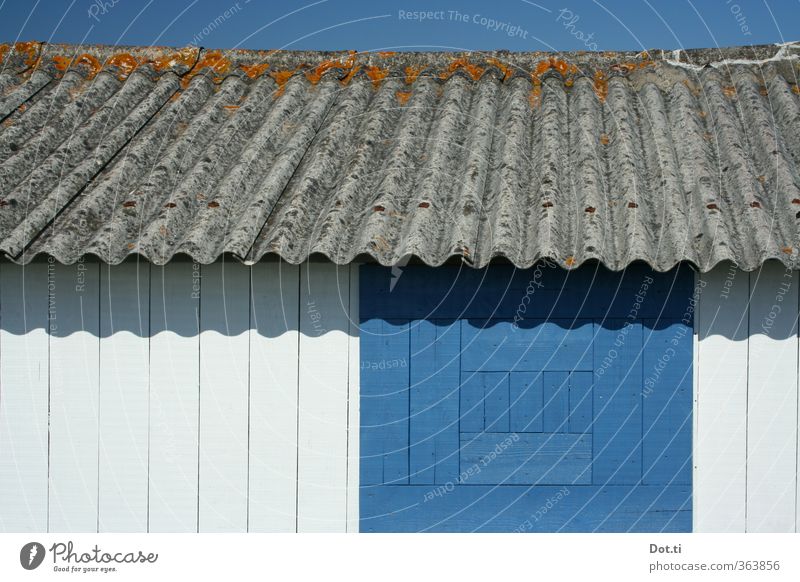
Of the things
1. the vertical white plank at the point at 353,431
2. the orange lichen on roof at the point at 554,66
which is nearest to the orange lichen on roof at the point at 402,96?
the orange lichen on roof at the point at 554,66

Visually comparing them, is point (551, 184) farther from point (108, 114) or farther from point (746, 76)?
point (108, 114)

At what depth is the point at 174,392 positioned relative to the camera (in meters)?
5.05

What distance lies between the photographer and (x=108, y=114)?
20.1 ft

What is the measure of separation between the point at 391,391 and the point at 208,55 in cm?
362

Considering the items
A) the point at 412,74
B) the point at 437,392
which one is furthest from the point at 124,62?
the point at 437,392

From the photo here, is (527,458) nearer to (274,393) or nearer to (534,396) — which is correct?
(534,396)

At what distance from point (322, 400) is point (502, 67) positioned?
11.0 feet

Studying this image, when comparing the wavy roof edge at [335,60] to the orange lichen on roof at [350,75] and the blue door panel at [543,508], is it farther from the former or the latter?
the blue door panel at [543,508]

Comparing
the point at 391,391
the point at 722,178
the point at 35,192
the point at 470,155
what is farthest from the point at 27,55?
the point at 722,178

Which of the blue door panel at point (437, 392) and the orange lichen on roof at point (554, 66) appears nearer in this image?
the blue door panel at point (437, 392)

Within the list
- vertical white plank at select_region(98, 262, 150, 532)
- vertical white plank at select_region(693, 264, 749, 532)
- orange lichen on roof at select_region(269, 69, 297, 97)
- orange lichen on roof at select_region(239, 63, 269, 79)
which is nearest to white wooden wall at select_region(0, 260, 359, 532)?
vertical white plank at select_region(98, 262, 150, 532)

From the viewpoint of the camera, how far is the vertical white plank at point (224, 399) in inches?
198

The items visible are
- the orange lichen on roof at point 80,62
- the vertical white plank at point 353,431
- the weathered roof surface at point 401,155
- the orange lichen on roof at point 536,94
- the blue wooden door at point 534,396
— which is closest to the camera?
the weathered roof surface at point 401,155

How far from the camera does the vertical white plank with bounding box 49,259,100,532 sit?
5.09m
